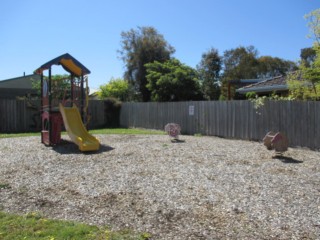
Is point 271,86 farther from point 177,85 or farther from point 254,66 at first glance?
point 254,66

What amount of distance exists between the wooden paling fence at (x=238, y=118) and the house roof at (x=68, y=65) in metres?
6.03

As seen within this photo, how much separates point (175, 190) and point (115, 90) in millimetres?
28472

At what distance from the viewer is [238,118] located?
15148mm

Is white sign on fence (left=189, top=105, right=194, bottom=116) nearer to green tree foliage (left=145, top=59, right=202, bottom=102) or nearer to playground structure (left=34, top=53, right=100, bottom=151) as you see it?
playground structure (left=34, top=53, right=100, bottom=151)

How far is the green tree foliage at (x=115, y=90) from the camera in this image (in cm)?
3441

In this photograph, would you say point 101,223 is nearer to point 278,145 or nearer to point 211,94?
point 278,145

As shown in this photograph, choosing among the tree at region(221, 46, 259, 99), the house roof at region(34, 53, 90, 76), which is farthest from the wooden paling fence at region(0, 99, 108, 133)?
the tree at region(221, 46, 259, 99)

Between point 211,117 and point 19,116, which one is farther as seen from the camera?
point 19,116

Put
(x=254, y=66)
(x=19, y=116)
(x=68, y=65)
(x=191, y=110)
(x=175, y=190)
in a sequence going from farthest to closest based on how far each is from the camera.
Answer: (x=254, y=66), (x=19, y=116), (x=191, y=110), (x=68, y=65), (x=175, y=190)

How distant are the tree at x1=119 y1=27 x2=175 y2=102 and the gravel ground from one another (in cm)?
2689

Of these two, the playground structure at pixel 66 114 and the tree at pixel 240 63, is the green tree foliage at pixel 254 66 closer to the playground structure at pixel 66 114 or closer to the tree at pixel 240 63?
the tree at pixel 240 63

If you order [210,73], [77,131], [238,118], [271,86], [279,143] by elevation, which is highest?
[210,73]

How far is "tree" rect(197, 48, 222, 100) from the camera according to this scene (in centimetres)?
3412

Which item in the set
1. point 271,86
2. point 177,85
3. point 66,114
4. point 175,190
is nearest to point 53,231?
point 175,190
